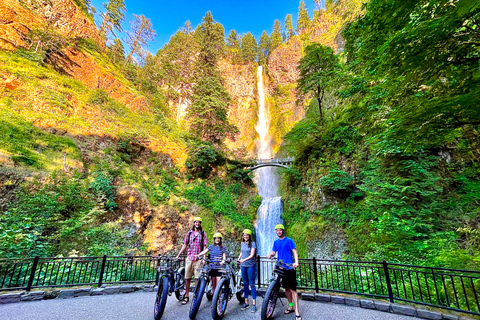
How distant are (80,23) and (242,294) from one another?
27755 mm

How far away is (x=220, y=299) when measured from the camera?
3.81 m

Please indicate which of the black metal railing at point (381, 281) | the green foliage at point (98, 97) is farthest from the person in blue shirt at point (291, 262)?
the green foliage at point (98, 97)

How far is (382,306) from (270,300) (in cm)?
275

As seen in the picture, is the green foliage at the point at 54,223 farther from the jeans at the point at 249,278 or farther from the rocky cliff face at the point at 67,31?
the rocky cliff face at the point at 67,31

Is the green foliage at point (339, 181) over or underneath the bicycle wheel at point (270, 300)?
over

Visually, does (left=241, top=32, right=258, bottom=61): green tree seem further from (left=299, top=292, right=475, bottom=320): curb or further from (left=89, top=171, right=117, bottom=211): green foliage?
(left=299, top=292, right=475, bottom=320): curb

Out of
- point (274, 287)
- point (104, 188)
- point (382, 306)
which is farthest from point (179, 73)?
point (382, 306)

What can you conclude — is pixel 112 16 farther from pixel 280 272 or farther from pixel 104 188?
pixel 280 272

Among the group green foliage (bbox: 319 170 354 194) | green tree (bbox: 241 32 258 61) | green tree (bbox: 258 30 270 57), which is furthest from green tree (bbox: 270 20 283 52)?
green foliage (bbox: 319 170 354 194)

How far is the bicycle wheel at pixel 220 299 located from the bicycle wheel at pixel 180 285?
1195 mm

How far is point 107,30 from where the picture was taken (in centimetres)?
2338

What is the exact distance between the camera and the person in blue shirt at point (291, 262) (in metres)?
3.77

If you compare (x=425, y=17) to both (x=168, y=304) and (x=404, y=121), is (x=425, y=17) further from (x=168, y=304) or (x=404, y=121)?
(x=168, y=304)

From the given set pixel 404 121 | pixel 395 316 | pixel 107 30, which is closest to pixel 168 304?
pixel 395 316
